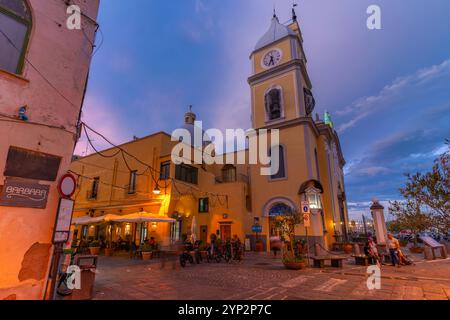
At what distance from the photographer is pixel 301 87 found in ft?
69.2

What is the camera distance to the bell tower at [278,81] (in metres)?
20.7

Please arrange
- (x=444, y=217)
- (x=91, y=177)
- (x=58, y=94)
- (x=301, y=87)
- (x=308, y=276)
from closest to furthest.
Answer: (x=58, y=94), (x=444, y=217), (x=308, y=276), (x=301, y=87), (x=91, y=177)

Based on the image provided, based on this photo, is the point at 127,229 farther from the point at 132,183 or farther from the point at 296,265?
the point at 296,265

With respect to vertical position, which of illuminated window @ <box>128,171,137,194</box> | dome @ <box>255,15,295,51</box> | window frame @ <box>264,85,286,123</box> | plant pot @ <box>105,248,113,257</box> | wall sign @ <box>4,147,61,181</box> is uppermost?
dome @ <box>255,15,295,51</box>

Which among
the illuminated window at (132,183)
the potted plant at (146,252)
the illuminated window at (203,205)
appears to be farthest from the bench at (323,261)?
the illuminated window at (132,183)

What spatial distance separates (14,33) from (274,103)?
63.4 ft

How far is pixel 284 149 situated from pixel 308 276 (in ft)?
41.3

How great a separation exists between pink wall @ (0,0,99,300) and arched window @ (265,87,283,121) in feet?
56.8

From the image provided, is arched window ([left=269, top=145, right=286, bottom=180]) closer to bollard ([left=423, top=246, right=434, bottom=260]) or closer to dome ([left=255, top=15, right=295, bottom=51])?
bollard ([left=423, top=246, right=434, bottom=260])

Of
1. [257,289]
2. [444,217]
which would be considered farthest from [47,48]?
[444,217]

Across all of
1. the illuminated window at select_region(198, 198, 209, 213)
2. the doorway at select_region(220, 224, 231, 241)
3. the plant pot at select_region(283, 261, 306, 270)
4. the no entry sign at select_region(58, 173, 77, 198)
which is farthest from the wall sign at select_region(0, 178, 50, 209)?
the illuminated window at select_region(198, 198, 209, 213)

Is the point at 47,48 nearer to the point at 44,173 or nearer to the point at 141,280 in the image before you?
the point at 44,173

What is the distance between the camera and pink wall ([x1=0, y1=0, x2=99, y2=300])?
4.40 m
